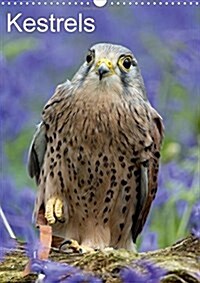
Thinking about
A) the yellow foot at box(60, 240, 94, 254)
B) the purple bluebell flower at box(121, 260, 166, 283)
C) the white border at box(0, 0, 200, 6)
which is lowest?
the purple bluebell flower at box(121, 260, 166, 283)

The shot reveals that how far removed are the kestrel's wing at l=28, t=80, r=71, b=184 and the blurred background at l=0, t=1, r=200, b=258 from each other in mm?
12

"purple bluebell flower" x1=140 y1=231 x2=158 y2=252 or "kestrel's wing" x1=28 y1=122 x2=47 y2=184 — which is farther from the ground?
"kestrel's wing" x1=28 y1=122 x2=47 y2=184

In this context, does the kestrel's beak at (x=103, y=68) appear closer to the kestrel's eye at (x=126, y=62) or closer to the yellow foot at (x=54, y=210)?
the kestrel's eye at (x=126, y=62)

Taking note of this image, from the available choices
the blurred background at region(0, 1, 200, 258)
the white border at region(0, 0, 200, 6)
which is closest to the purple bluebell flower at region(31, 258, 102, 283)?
the blurred background at region(0, 1, 200, 258)

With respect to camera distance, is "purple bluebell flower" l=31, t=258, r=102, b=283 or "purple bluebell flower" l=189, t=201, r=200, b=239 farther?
"purple bluebell flower" l=189, t=201, r=200, b=239

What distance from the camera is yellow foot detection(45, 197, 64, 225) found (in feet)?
3.91

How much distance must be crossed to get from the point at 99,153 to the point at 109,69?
0.11 metres

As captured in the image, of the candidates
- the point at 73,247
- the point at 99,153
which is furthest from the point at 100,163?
the point at 73,247

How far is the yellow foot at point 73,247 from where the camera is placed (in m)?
1.16

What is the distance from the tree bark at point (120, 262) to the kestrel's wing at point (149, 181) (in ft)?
0.32

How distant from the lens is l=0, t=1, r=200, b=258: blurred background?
1207 millimetres

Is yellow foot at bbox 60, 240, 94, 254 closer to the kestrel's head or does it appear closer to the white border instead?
the kestrel's head

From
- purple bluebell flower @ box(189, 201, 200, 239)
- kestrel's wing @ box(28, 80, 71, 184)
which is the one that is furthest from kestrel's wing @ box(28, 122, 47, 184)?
purple bluebell flower @ box(189, 201, 200, 239)

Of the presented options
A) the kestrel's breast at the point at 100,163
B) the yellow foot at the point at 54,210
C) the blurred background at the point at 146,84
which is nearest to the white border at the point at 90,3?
the blurred background at the point at 146,84
